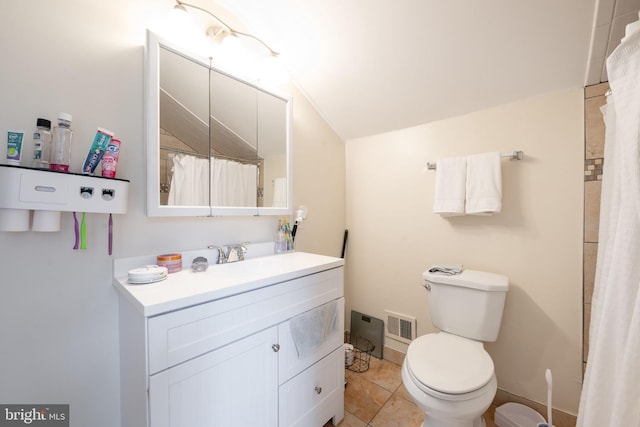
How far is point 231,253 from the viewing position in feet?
4.19

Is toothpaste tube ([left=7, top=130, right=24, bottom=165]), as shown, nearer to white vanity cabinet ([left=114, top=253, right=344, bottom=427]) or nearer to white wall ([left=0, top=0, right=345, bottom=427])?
white wall ([left=0, top=0, right=345, bottom=427])

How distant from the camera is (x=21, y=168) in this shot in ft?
2.33

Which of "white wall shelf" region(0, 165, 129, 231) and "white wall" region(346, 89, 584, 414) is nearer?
"white wall shelf" region(0, 165, 129, 231)

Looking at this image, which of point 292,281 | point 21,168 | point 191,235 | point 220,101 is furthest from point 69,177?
point 292,281

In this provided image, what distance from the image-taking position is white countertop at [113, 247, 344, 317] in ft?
2.42

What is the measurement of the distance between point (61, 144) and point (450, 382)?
5.62 feet

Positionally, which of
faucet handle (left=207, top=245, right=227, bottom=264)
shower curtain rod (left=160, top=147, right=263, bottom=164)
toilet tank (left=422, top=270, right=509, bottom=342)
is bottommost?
toilet tank (left=422, top=270, right=509, bottom=342)

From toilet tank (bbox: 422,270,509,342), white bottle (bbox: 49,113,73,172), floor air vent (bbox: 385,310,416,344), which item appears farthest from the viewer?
floor air vent (bbox: 385,310,416,344)

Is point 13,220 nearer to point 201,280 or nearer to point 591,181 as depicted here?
point 201,280

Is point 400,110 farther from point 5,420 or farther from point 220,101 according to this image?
point 5,420

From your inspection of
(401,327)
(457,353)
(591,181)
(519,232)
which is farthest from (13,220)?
(591,181)

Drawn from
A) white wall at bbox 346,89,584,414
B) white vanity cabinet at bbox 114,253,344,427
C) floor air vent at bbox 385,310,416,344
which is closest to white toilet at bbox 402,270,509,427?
white wall at bbox 346,89,584,414

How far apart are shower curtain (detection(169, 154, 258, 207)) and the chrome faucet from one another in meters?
0.23

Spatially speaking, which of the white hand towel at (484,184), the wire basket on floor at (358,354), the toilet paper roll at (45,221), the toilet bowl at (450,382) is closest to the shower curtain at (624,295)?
the toilet bowl at (450,382)
